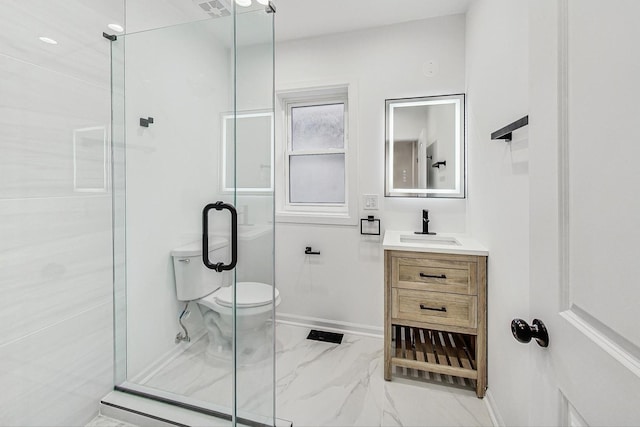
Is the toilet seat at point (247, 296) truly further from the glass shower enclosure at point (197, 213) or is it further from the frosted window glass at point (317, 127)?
the frosted window glass at point (317, 127)

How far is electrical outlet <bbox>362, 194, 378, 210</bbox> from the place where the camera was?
2.41 m

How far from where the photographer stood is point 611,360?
0.43 m

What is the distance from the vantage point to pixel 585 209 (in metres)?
0.50

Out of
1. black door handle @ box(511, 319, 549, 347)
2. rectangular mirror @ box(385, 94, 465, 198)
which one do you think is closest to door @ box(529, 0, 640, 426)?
black door handle @ box(511, 319, 549, 347)

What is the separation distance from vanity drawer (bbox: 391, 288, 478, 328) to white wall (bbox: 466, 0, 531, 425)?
12cm

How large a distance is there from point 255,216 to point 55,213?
84 centimetres

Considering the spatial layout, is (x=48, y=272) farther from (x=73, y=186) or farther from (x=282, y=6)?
(x=282, y=6)

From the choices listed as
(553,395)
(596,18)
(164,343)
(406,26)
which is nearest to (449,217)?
(406,26)

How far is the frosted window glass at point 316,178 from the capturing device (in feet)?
8.69

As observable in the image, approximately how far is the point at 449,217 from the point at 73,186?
2.33 meters

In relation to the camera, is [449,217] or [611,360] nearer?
[611,360]

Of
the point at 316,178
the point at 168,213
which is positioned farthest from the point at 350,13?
the point at 168,213

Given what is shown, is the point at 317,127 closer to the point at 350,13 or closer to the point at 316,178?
the point at 316,178

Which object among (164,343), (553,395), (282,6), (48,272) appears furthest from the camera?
(282,6)
